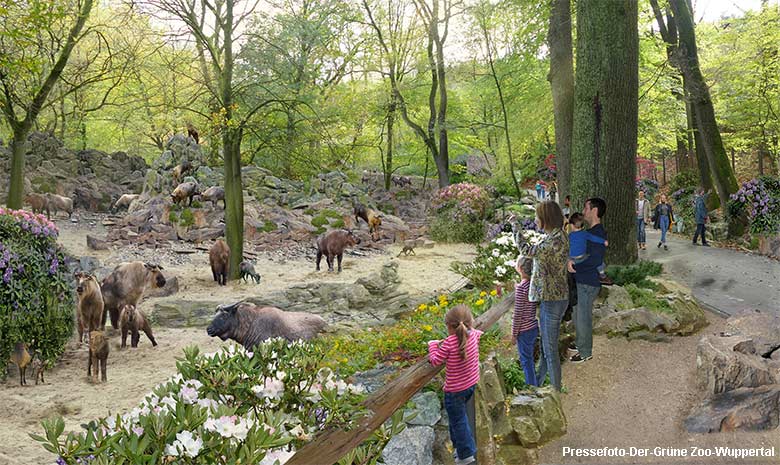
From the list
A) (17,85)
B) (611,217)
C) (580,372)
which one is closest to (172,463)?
(580,372)

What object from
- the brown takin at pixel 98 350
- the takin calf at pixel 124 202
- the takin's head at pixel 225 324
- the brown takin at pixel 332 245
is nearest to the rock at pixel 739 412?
the takin's head at pixel 225 324

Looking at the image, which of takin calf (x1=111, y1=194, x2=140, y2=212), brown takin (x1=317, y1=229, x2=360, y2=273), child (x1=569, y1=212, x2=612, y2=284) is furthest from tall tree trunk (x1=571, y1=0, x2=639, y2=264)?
takin calf (x1=111, y1=194, x2=140, y2=212)

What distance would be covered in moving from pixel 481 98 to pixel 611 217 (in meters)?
24.4

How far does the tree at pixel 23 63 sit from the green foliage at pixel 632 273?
34.9 ft

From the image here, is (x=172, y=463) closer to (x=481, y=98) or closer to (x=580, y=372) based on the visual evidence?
(x=580, y=372)

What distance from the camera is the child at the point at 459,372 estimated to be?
150 inches

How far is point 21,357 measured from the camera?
692 centimetres

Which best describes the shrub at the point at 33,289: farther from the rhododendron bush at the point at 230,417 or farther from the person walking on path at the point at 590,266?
the person walking on path at the point at 590,266

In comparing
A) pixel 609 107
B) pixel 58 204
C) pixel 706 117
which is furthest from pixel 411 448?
pixel 58 204

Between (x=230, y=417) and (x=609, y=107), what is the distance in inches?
259

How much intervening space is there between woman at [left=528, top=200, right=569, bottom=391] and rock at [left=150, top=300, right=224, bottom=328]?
6.99 m

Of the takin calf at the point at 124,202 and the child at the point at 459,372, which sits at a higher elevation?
the takin calf at the point at 124,202

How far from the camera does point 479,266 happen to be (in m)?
9.12

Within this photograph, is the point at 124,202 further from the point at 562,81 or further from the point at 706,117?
the point at 706,117
